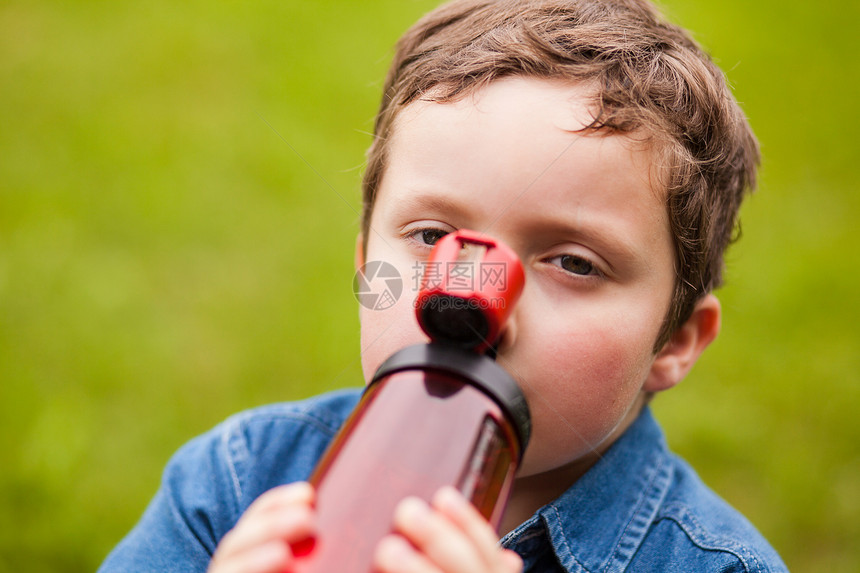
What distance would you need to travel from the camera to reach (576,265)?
3.58 feet

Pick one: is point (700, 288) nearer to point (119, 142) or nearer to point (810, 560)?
point (810, 560)

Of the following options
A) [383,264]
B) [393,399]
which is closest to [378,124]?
[383,264]

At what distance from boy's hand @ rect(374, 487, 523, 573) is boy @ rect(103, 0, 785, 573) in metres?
0.06

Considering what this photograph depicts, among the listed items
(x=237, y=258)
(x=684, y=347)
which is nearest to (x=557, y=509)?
(x=684, y=347)

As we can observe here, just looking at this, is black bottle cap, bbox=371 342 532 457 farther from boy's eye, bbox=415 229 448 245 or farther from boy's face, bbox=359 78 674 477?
boy's eye, bbox=415 229 448 245

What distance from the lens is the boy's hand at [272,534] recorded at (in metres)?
0.69

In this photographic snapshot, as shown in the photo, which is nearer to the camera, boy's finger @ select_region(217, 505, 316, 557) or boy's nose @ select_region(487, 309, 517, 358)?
boy's finger @ select_region(217, 505, 316, 557)

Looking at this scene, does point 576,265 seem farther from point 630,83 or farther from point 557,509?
point 557,509

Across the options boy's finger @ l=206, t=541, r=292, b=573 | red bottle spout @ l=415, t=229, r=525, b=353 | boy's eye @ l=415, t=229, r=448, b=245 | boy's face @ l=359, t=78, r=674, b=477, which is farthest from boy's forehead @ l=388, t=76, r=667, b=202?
boy's finger @ l=206, t=541, r=292, b=573

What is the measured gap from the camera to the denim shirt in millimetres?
1231

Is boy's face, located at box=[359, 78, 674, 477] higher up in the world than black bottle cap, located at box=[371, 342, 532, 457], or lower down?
higher up

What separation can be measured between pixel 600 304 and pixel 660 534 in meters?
0.43

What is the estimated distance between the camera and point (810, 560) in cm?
191

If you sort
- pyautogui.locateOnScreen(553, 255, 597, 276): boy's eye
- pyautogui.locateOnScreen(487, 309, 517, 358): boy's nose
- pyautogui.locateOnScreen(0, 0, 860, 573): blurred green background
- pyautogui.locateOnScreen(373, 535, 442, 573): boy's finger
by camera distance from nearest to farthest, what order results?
1. pyautogui.locateOnScreen(373, 535, 442, 573): boy's finger
2. pyautogui.locateOnScreen(487, 309, 517, 358): boy's nose
3. pyautogui.locateOnScreen(553, 255, 597, 276): boy's eye
4. pyautogui.locateOnScreen(0, 0, 860, 573): blurred green background
